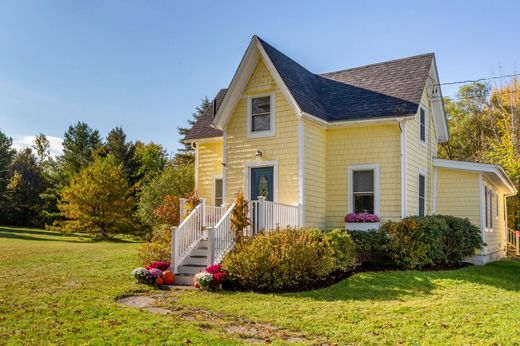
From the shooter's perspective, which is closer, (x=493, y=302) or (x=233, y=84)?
(x=493, y=302)

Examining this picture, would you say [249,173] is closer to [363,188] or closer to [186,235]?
[186,235]

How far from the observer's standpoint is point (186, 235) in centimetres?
1305

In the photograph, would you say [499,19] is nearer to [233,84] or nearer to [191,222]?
[233,84]

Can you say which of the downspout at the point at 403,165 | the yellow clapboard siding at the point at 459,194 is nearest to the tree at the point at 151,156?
the yellow clapboard siding at the point at 459,194

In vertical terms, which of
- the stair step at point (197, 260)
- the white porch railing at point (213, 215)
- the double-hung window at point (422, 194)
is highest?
the double-hung window at point (422, 194)

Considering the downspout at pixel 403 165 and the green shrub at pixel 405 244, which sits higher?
the downspout at pixel 403 165

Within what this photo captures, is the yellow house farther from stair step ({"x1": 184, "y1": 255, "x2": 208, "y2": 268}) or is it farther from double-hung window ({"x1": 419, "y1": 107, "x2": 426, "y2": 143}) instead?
stair step ({"x1": 184, "y1": 255, "x2": 208, "y2": 268})

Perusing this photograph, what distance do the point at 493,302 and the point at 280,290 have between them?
14.0ft

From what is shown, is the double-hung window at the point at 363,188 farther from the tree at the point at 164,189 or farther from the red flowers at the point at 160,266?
the tree at the point at 164,189

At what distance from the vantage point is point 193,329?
746cm

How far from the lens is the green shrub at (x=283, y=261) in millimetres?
10812

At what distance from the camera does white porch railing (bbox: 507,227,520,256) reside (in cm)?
2405

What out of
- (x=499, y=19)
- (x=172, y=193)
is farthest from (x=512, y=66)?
(x=172, y=193)

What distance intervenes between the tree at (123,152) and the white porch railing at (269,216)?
100 feet
